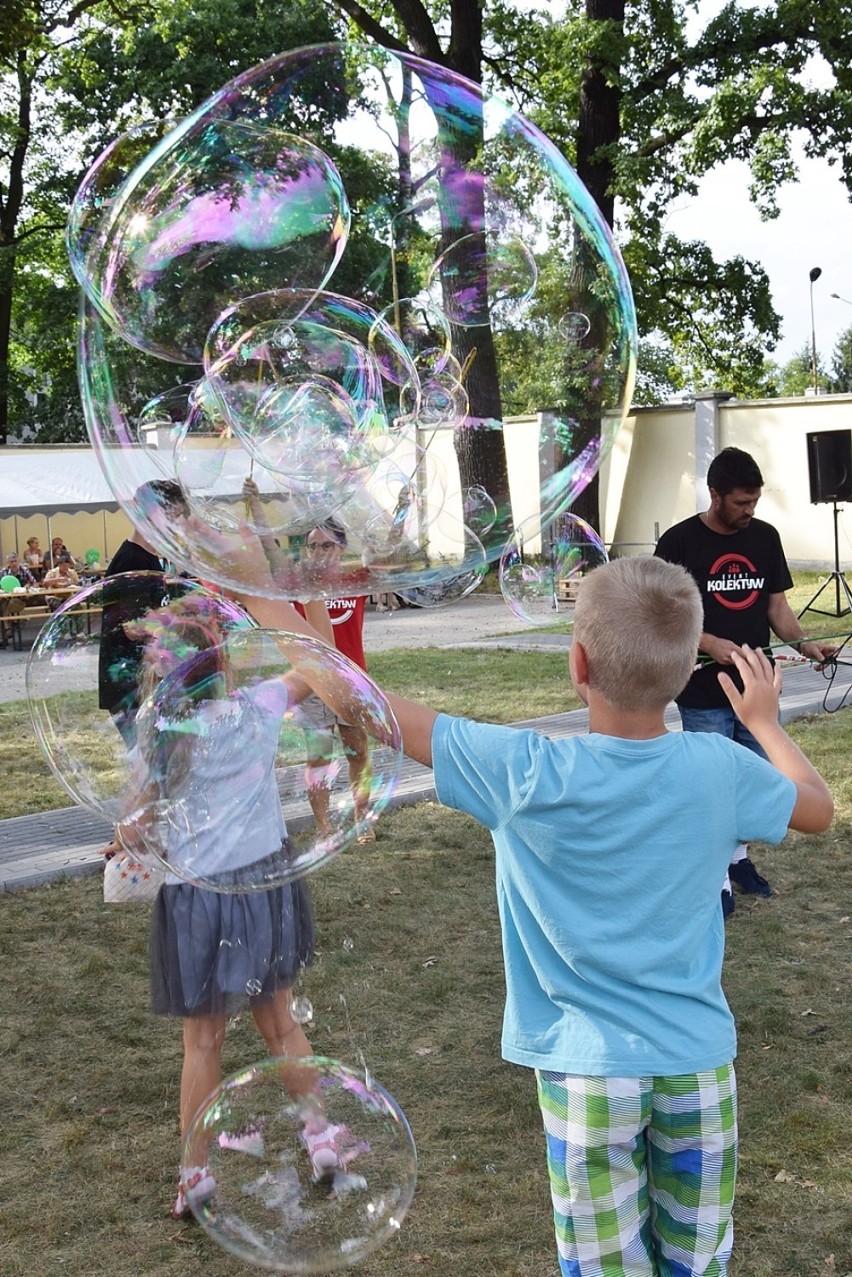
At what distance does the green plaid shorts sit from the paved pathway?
1021 millimetres

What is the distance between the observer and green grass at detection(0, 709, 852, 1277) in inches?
123

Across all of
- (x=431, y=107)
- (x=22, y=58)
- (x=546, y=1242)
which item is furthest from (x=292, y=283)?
(x=22, y=58)

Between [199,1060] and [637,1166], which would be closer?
[637,1166]

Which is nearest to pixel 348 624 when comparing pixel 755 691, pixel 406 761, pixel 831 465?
pixel 406 761

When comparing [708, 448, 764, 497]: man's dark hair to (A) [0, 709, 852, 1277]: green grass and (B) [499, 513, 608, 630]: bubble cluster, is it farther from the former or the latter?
(B) [499, 513, 608, 630]: bubble cluster

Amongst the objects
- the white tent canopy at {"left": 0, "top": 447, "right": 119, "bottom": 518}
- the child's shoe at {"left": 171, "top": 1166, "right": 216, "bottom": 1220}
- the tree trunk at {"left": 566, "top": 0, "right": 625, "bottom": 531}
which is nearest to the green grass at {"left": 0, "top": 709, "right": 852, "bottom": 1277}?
the child's shoe at {"left": 171, "top": 1166, "right": 216, "bottom": 1220}

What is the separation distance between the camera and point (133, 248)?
306cm

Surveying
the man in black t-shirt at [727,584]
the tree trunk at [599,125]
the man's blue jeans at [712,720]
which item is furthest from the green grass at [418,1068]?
the tree trunk at [599,125]

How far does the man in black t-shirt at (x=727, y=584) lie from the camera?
5.23m

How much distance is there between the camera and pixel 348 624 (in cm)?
602

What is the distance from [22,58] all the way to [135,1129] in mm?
26820

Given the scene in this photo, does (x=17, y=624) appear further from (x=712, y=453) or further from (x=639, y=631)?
(x=639, y=631)

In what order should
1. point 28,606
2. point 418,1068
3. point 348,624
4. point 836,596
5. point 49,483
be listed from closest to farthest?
point 418,1068, point 348,624, point 836,596, point 28,606, point 49,483

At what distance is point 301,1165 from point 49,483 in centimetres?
1655
